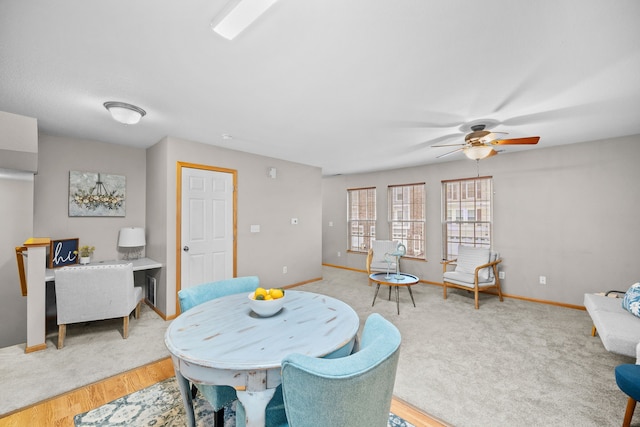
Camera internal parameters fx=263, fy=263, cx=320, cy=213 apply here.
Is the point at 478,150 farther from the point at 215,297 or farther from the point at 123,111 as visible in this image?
the point at 123,111

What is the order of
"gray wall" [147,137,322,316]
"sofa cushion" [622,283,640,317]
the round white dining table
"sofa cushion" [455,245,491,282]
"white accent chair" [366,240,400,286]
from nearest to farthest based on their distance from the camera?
the round white dining table → "sofa cushion" [622,283,640,317] → "gray wall" [147,137,322,316] → "sofa cushion" [455,245,491,282] → "white accent chair" [366,240,400,286]

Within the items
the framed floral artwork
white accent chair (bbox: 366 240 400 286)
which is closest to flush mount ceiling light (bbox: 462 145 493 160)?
white accent chair (bbox: 366 240 400 286)

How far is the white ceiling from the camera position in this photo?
145 centimetres

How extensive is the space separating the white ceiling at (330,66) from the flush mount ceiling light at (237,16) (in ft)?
0.20

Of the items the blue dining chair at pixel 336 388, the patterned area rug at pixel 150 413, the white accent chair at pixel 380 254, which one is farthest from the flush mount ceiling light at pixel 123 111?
the white accent chair at pixel 380 254

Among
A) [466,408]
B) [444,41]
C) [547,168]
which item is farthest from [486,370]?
[547,168]

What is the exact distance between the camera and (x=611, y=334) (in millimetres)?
2156

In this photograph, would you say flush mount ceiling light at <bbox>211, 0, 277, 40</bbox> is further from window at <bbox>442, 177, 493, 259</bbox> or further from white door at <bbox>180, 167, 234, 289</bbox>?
window at <bbox>442, 177, 493, 259</bbox>

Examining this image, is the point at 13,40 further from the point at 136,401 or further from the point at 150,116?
the point at 136,401

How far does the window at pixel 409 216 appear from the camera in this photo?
573cm

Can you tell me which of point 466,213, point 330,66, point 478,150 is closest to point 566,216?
point 466,213

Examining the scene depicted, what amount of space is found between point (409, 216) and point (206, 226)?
4210 mm

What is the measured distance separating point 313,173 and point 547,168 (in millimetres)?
4037

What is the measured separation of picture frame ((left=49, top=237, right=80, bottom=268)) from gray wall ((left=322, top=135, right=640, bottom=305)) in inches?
244
